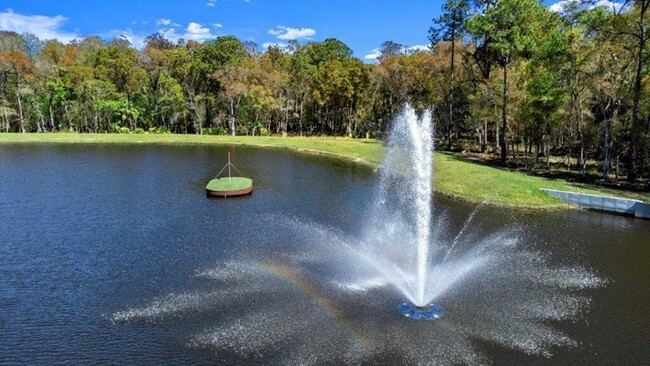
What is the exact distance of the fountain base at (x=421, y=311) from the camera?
640 inches

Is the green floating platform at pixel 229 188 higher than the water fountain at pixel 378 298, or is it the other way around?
the green floating platform at pixel 229 188

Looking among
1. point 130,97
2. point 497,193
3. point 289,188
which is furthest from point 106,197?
point 130,97

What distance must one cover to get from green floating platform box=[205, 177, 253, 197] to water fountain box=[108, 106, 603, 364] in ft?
30.3

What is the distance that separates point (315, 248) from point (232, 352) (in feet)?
33.2

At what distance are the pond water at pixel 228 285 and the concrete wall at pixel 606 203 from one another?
1.91 meters

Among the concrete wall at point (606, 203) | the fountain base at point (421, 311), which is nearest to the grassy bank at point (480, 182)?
the concrete wall at point (606, 203)

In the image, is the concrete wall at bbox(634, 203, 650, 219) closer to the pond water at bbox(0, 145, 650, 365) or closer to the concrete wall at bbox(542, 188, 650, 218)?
the concrete wall at bbox(542, 188, 650, 218)

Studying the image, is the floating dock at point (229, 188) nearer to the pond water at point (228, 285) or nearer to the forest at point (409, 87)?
the pond water at point (228, 285)

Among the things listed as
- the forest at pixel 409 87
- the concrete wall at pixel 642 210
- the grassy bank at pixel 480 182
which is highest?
the forest at pixel 409 87

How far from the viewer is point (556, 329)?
51.4ft

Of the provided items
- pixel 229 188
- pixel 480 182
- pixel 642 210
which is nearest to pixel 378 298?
pixel 229 188

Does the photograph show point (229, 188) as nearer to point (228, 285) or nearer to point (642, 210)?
point (228, 285)

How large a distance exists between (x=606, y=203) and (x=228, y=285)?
27.2m

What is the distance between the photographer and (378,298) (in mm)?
17672
